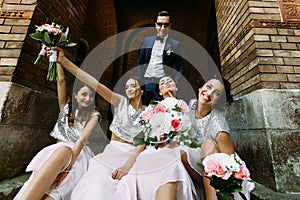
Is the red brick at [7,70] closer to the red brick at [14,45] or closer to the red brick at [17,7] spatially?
the red brick at [14,45]

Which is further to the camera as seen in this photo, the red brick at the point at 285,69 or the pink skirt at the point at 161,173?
the red brick at the point at 285,69

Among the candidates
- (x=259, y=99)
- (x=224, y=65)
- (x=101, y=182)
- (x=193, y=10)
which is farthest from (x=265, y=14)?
(x=193, y=10)

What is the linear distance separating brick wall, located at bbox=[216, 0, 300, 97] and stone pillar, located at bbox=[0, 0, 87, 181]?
8.64 feet

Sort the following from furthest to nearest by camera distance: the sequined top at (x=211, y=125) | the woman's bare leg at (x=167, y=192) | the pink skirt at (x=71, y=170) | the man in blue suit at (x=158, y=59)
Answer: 1. the man in blue suit at (x=158, y=59)
2. the sequined top at (x=211, y=125)
3. the pink skirt at (x=71, y=170)
4. the woman's bare leg at (x=167, y=192)

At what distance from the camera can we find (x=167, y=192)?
48.0 inches

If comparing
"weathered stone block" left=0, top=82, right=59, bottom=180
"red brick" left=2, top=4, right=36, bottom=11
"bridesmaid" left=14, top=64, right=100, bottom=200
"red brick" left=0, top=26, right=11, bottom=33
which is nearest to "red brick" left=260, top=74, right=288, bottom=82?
"bridesmaid" left=14, top=64, right=100, bottom=200

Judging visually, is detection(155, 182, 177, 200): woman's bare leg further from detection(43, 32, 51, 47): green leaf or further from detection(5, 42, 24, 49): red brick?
detection(5, 42, 24, 49): red brick

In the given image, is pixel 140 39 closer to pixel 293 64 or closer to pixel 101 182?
pixel 293 64

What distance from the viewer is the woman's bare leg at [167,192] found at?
1.20m

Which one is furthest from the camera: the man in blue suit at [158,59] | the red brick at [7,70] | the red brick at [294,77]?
the man in blue suit at [158,59]

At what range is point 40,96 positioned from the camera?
2.11 m

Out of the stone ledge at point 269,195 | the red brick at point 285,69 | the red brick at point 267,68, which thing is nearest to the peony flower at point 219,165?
the stone ledge at point 269,195

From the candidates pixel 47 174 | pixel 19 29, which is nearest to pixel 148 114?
pixel 47 174

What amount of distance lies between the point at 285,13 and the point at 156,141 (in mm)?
2383
